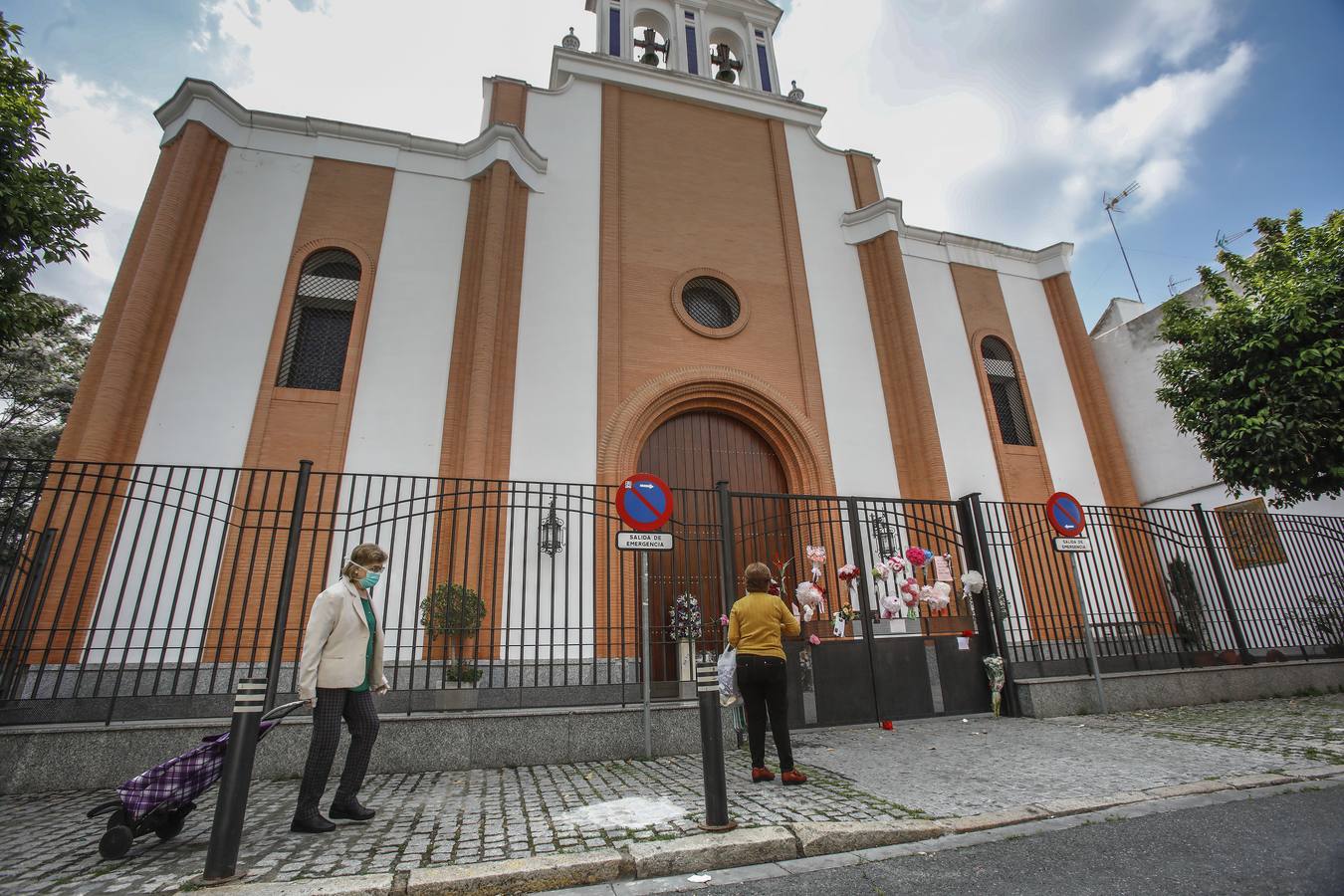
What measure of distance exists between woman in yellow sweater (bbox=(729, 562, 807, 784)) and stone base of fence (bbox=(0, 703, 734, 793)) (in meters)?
1.56

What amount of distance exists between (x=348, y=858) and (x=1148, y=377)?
18.0 meters

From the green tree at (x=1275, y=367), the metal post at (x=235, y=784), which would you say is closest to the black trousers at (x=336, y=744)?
the metal post at (x=235, y=784)

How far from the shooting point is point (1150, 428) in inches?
562

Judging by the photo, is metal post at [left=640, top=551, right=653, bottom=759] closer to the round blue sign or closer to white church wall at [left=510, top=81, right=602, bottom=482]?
white church wall at [left=510, top=81, right=602, bottom=482]

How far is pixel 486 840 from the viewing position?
3.28 meters

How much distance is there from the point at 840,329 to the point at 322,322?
32.8 ft

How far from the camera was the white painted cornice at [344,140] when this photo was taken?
10664 millimetres

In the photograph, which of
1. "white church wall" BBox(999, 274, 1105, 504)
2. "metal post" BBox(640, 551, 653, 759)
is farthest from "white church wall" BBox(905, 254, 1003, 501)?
"metal post" BBox(640, 551, 653, 759)

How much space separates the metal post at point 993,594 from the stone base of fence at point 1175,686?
11cm

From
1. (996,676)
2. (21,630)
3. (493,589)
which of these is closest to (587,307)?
(493,589)

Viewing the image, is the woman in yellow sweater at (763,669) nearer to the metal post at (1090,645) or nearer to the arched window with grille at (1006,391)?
the metal post at (1090,645)

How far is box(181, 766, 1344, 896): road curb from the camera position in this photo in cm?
269

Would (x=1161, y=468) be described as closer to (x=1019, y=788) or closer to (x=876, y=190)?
(x=876, y=190)

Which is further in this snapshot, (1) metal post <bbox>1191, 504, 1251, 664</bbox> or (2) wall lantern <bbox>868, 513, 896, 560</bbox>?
(1) metal post <bbox>1191, 504, 1251, 664</bbox>
